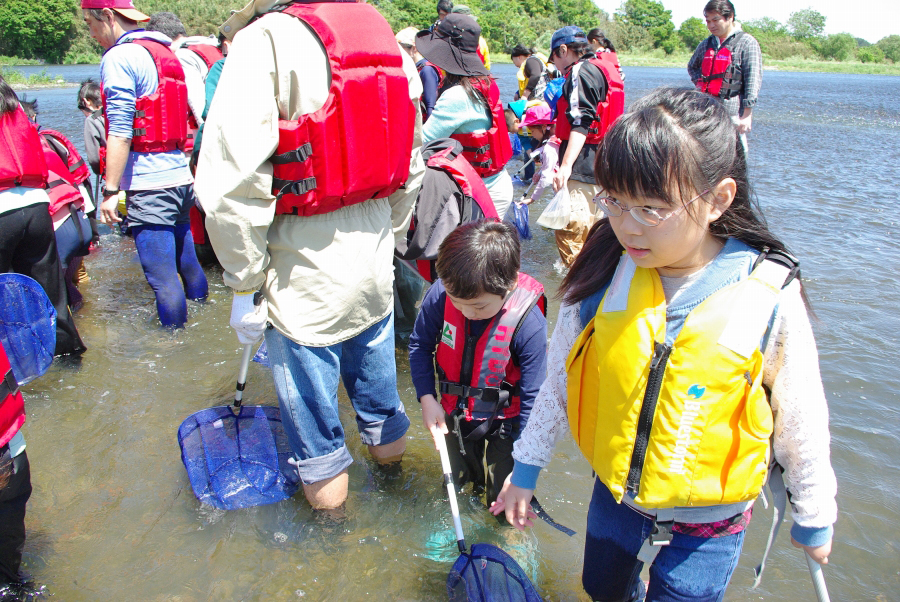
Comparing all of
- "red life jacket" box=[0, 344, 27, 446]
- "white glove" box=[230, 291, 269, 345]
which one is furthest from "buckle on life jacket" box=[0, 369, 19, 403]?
"white glove" box=[230, 291, 269, 345]

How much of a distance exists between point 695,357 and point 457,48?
9.72 feet

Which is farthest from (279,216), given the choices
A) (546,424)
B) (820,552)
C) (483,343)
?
(820,552)

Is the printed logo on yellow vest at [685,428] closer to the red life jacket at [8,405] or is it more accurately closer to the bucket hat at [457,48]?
the red life jacket at [8,405]

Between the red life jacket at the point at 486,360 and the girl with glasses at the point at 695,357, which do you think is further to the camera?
the red life jacket at the point at 486,360

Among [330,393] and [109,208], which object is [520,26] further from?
[330,393]

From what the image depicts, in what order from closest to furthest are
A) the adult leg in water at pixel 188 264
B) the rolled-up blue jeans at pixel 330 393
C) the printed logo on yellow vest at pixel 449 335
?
1. the rolled-up blue jeans at pixel 330 393
2. the printed logo on yellow vest at pixel 449 335
3. the adult leg in water at pixel 188 264

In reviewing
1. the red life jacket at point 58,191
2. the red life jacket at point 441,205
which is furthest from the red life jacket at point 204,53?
the red life jacket at point 441,205

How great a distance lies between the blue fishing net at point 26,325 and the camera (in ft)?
10.3

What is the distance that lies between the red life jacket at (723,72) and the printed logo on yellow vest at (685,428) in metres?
4.53

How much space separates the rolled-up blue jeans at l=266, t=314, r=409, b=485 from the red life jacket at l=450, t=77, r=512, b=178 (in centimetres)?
177

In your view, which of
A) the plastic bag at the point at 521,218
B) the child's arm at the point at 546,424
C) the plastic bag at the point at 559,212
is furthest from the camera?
the plastic bag at the point at 521,218

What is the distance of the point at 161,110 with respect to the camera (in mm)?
3828

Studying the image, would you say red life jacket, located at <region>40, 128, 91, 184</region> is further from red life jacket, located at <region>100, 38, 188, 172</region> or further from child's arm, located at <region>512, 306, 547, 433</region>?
child's arm, located at <region>512, 306, 547, 433</region>

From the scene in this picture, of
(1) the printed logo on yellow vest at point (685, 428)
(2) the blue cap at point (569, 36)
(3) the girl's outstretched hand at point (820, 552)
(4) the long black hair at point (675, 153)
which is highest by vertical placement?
(2) the blue cap at point (569, 36)
